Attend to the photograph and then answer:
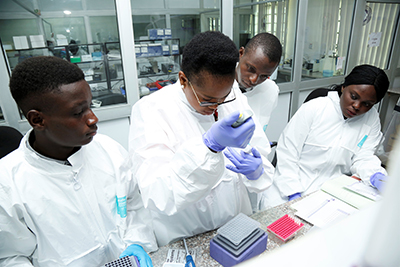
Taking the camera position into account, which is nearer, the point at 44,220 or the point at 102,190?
the point at 44,220

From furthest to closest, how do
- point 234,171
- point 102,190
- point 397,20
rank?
point 397,20 → point 234,171 → point 102,190

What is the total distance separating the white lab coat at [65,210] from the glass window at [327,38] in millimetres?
3038

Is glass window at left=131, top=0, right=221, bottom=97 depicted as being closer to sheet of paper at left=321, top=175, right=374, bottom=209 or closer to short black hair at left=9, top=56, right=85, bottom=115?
short black hair at left=9, top=56, right=85, bottom=115

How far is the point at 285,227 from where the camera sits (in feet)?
3.35

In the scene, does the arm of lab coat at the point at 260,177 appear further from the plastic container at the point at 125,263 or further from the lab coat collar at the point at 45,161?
the lab coat collar at the point at 45,161

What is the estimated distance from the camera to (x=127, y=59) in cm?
225

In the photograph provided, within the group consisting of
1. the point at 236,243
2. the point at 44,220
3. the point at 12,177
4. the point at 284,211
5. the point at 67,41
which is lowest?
the point at 284,211

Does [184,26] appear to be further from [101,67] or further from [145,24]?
[101,67]

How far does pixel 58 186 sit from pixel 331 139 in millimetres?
1587

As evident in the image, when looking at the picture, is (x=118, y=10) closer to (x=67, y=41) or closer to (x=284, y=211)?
(x=67, y=41)

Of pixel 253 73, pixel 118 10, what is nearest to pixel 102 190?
pixel 253 73

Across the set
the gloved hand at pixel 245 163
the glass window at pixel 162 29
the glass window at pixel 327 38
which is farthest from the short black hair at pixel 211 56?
the glass window at pixel 327 38

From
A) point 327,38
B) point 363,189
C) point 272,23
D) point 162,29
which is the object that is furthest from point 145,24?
point 327,38

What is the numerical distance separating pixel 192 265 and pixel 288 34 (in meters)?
3.08
